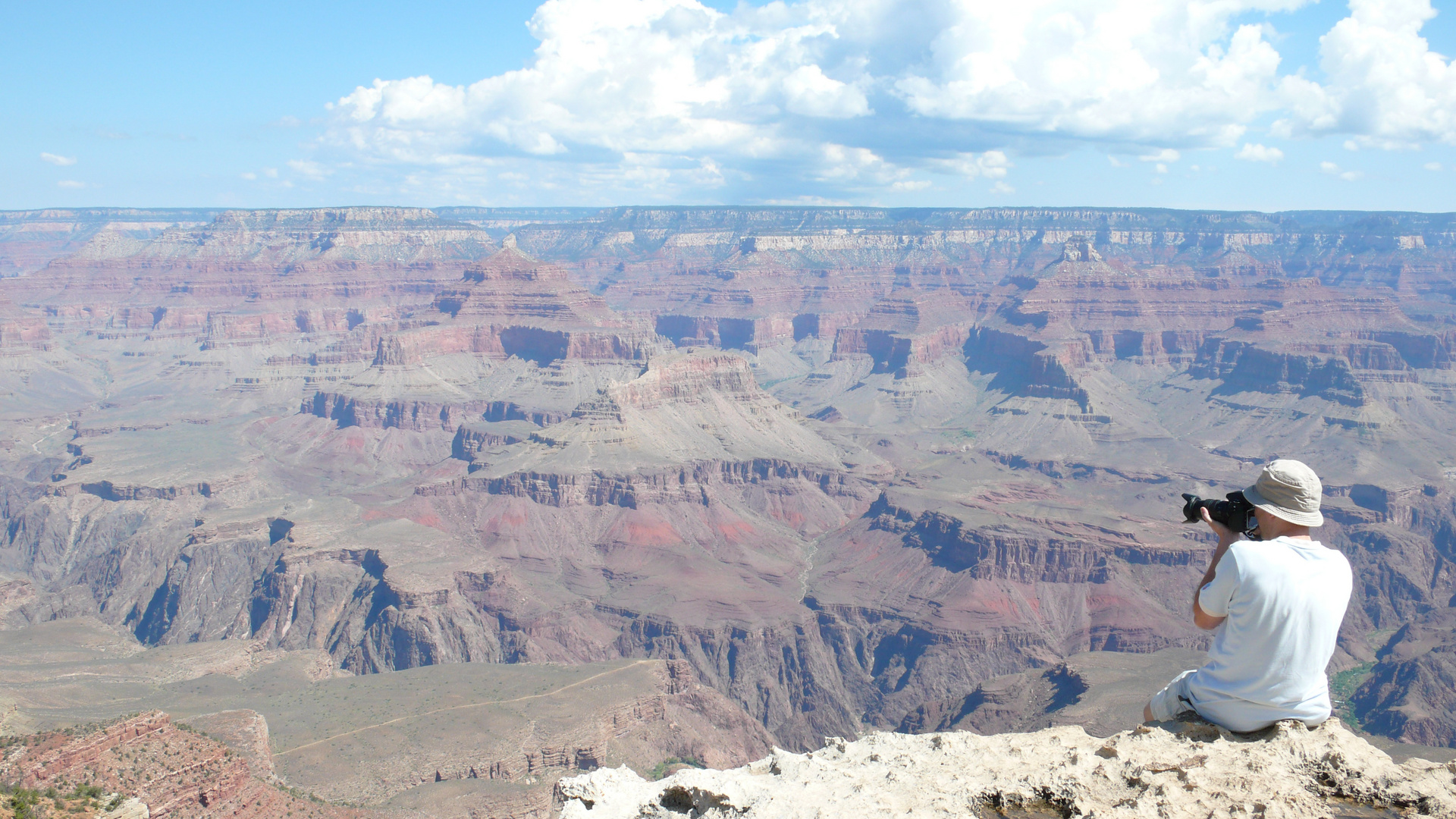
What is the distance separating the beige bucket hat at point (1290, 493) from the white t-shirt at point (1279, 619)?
0.31 m

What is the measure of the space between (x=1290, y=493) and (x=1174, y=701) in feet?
10.9

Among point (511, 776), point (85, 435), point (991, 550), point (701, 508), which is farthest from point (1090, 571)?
point (85, 435)

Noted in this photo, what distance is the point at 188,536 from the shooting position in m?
114

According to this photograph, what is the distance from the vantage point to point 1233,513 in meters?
11.6

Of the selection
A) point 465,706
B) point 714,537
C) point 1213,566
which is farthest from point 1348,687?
point 1213,566

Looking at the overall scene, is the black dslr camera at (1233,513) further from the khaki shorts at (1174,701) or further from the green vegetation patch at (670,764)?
the green vegetation patch at (670,764)

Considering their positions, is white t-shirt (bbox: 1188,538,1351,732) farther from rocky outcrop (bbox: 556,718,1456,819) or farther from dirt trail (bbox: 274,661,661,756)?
dirt trail (bbox: 274,661,661,756)

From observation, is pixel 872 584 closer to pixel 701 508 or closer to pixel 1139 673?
pixel 701 508

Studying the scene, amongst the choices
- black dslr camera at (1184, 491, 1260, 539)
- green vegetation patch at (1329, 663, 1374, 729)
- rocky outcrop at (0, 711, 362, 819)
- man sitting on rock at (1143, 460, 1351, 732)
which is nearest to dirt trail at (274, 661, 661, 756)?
rocky outcrop at (0, 711, 362, 819)

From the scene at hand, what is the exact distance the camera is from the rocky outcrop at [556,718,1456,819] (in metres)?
10.9

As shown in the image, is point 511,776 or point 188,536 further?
point 188,536

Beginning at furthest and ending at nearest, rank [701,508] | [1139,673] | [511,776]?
[701,508] < [1139,673] < [511,776]

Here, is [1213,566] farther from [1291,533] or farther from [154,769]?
[154,769]

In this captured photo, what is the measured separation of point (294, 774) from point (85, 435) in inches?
5932
